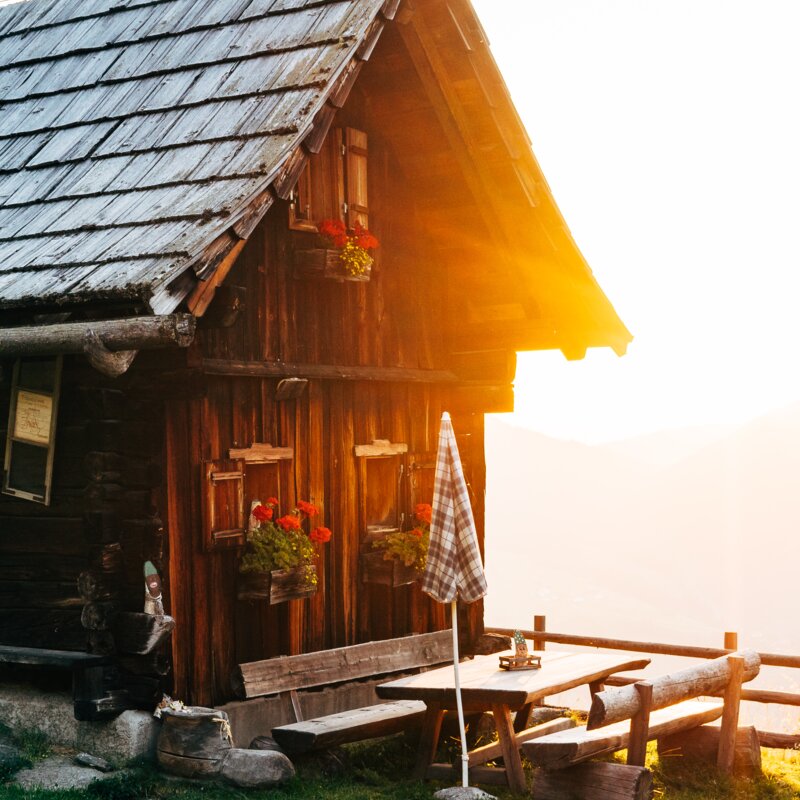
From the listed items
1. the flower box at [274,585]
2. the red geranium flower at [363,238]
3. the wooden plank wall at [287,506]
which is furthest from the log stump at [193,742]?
the red geranium flower at [363,238]

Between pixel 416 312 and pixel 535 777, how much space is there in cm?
449

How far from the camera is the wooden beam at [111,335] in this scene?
7598 millimetres

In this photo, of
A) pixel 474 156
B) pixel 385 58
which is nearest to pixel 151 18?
pixel 385 58

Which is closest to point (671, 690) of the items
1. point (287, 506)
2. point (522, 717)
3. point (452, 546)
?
point (452, 546)

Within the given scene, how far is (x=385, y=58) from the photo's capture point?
34.7ft

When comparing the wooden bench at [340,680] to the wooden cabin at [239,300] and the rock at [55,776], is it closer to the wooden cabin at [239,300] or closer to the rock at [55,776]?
the wooden cabin at [239,300]

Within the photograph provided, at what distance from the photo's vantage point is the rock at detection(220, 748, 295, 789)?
8391 mm

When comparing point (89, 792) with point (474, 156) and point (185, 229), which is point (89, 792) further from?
point (474, 156)

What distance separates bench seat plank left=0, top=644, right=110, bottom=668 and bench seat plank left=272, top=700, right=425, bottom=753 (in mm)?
1318

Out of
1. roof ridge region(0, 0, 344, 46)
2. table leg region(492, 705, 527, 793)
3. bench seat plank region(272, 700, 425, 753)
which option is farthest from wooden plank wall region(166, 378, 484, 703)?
roof ridge region(0, 0, 344, 46)

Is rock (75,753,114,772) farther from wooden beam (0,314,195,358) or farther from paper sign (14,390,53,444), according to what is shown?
wooden beam (0,314,195,358)

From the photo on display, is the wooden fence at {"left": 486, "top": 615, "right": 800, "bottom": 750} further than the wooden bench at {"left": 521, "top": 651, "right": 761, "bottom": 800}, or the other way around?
the wooden fence at {"left": 486, "top": 615, "right": 800, "bottom": 750}

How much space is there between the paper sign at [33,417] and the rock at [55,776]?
6.92 ft

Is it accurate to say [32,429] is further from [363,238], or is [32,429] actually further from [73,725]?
[363,238]
